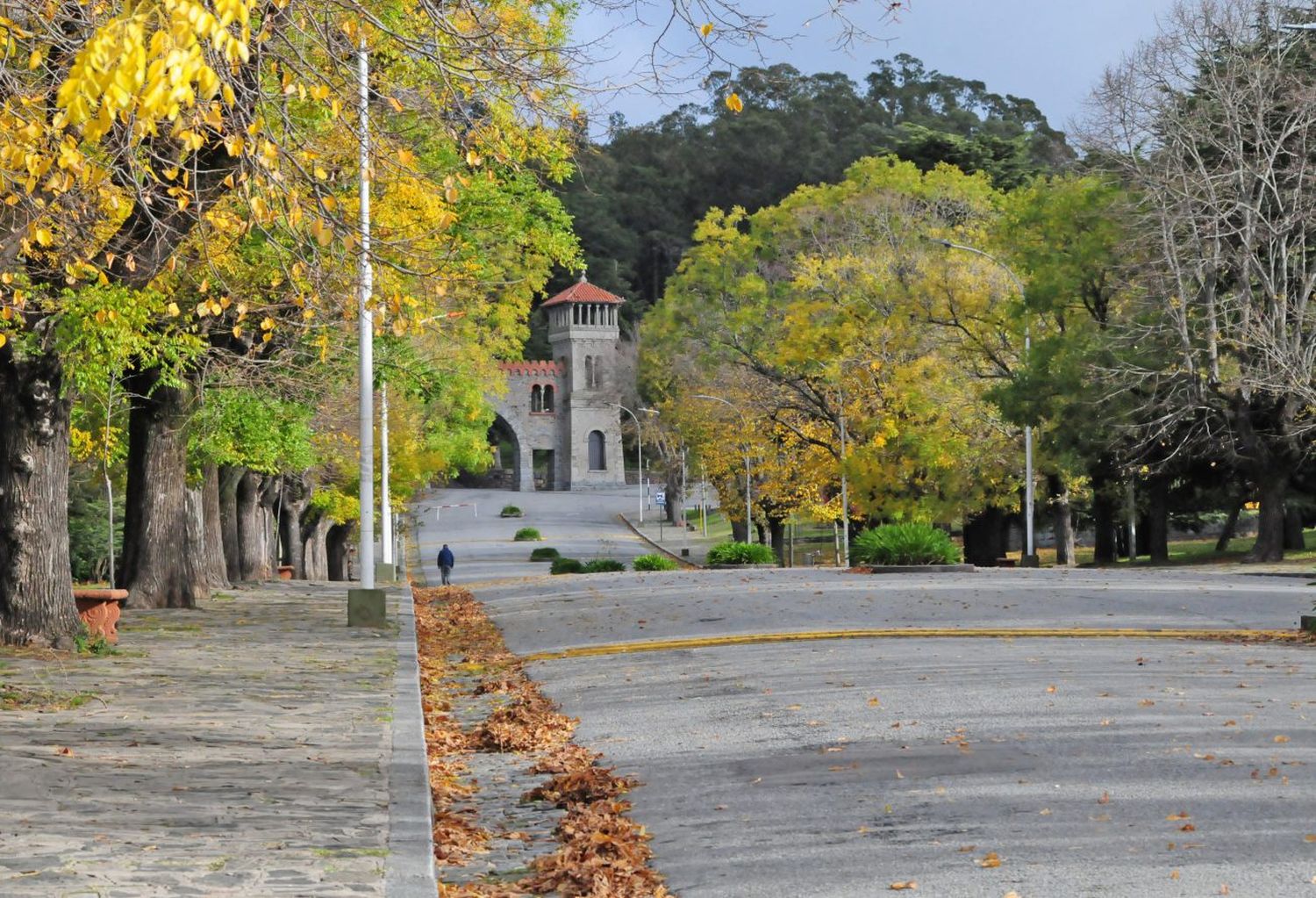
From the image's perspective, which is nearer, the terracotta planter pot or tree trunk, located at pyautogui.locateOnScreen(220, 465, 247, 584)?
the terracotta planter pot

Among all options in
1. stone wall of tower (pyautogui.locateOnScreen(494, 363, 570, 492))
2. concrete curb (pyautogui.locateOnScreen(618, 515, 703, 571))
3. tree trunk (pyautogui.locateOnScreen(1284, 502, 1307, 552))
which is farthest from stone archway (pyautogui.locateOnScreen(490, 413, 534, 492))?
tree trunk (pyautogui.locateOnScreen(1284, 502, 1307, 552))

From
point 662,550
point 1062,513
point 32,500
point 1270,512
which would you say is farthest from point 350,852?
point 662,550

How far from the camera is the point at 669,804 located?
909 centimetres

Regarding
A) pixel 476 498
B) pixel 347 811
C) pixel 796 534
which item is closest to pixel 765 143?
pixel 476 498

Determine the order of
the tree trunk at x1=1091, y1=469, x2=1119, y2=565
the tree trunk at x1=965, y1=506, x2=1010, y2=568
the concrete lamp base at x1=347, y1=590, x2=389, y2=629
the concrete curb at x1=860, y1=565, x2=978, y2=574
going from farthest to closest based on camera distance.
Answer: the tree trunk at x1=965, y1=506, x2=1010, y2=568
the tree trunk at x1=1091, y1=469, x2=1119, y2=565
the concrete curb at x1=860, y1=565, x2=978, y2=574
the concrete lamp base at x1=347, y1=590, x2=389, y2=629

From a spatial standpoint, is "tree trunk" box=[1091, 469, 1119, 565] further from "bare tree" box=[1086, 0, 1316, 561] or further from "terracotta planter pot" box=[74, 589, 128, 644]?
"terracotta planter pot" box=[74, 589, 128, 644]

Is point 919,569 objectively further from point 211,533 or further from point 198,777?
point 198,777

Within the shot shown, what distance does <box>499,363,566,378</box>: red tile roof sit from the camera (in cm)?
13100

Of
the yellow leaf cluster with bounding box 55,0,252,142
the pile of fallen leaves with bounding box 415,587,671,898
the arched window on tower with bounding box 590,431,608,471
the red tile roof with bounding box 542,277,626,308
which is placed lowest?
the pile of fallen leaves with bounding box 415,587,671,898

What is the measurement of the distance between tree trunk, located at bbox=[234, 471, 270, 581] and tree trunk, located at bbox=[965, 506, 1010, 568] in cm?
2057

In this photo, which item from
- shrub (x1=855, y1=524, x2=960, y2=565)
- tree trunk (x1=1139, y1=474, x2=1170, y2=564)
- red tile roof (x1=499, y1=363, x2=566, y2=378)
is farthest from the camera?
red tile roof (x1=499, y1=363, x2=566, y2=378)

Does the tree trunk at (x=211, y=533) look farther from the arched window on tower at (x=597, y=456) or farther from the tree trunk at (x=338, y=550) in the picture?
the arched window on tower at (x=597, y=456)

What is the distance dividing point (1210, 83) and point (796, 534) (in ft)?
155

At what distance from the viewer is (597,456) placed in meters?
132
